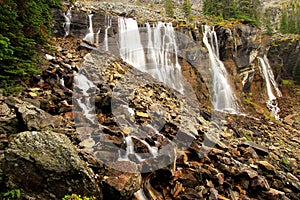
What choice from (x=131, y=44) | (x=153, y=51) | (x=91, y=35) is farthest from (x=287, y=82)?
(x=91, y=35)

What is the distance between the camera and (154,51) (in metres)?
23.5

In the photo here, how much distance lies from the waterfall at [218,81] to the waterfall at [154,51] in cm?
467

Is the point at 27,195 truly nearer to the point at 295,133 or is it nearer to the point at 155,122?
the point at 155,122

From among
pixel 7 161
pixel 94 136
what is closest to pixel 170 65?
pixel 94 136

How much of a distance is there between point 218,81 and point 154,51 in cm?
860

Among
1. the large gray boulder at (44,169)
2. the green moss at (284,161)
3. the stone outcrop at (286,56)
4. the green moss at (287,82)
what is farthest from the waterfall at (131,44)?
the green moss at (287,82)

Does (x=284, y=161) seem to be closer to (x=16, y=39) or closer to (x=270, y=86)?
(x=16, y=39)

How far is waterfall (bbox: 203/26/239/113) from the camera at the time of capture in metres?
25.0

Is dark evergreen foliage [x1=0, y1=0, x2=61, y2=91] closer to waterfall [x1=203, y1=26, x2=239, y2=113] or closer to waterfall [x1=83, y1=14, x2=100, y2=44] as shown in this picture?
waterfall [x1=83, y1=14, x2=100, y2=44]

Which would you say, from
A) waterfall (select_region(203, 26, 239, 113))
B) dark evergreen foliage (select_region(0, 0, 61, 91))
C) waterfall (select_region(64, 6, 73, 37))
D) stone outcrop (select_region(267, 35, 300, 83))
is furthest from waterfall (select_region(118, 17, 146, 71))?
stone outcrop (select_region(267, 35, 300, 83))

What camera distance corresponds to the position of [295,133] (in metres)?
23.0

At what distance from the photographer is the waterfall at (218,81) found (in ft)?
82.2

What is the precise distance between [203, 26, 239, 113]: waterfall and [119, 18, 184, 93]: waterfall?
15.3ft

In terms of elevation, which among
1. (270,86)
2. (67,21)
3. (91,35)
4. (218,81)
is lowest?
(270,86)
